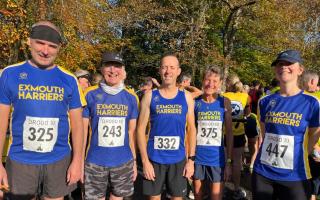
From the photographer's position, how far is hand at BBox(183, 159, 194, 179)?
425 centimetres

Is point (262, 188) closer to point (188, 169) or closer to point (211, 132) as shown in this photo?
point (188, 169)

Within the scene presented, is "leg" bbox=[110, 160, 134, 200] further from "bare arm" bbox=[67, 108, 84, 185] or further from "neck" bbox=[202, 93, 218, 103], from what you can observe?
"neck" bbox=[202, 93, 218, 103]

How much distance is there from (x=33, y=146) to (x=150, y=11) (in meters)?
19.3

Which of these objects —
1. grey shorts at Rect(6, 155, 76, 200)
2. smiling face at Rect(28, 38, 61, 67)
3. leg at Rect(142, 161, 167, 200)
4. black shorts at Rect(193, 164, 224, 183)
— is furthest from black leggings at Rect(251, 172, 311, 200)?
smiling face at Rect(28, 38, 61, 67)

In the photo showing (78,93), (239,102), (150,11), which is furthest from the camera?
(150,11)

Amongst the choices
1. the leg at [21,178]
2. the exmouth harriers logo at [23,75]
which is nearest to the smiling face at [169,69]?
the exmouth harriers logo at [23,75]

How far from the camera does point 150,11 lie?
70.9ft

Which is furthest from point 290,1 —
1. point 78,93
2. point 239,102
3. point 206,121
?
A: point 78,93

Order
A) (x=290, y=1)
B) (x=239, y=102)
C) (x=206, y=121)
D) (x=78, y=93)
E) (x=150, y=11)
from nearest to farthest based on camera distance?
(x=78, y=93), (x=206, y=121), (x=239, y=102), (x=290, y=1), (x=150, y=11)

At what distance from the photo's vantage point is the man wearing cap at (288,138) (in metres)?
3.45

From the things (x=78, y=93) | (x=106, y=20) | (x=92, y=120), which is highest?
(x=106, y=20)

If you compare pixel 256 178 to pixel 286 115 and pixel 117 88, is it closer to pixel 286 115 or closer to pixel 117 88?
pixel 286 115

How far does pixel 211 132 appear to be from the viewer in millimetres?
4652

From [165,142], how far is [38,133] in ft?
5.02
